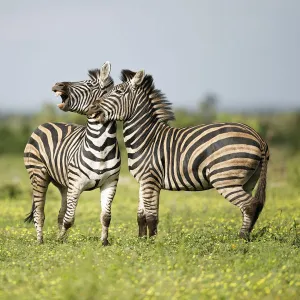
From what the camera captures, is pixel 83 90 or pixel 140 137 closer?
pixel 83 90

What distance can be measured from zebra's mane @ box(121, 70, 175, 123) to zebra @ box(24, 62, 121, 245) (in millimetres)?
301

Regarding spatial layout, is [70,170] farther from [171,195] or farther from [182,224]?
[171,195]

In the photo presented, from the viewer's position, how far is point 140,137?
11.0 meters

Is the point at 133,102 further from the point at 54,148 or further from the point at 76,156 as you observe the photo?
the point at 54,148

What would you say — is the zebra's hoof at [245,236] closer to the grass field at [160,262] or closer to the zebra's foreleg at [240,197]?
the grass field at [160,262]

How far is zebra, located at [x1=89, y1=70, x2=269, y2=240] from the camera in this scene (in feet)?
33.9

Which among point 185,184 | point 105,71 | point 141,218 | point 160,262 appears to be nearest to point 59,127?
point 105,71

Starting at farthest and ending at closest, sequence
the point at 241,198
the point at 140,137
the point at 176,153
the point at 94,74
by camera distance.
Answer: the point at 94,74
the point at 140,137
the point at 176,153
the point at 241,198

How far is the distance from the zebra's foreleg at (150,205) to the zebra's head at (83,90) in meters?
1.51

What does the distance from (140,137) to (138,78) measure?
90cm

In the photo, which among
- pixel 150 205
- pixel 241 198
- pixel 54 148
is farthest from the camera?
pixel 54 148

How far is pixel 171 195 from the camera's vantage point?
20781mm

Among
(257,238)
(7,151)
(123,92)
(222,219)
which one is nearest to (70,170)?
(123,92)

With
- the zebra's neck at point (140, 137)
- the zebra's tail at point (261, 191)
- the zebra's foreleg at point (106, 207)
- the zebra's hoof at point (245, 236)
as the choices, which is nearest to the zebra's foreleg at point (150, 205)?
the zebra's neck at point (140, 137)
